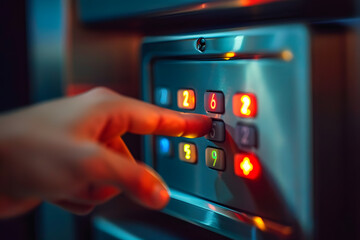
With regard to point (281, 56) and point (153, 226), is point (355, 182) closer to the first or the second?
point (281, 56)

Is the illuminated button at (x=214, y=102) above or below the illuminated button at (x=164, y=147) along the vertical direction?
above

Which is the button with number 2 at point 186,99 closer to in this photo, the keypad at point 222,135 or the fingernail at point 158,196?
the keypad at point 222,135

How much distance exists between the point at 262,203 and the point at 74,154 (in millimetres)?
176

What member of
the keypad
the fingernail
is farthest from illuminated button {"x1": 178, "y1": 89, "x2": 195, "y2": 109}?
the fingernail

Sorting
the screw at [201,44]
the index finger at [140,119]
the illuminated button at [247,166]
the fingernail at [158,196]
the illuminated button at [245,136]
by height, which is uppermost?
the screw at [201,44]

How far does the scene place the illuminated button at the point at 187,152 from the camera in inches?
20.2

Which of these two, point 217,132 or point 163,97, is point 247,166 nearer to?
point 217,132

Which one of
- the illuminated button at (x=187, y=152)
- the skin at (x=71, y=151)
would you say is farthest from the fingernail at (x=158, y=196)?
the illuminated button at (x=187, y=152)

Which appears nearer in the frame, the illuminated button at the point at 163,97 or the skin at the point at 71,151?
the skin at the point at 71,151

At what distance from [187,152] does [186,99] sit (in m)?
0.06

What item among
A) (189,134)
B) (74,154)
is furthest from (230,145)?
(74,154)

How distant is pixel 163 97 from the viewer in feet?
1.84

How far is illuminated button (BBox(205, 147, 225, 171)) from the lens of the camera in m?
0.47

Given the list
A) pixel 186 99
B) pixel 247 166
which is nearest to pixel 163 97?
pixel 186 99
